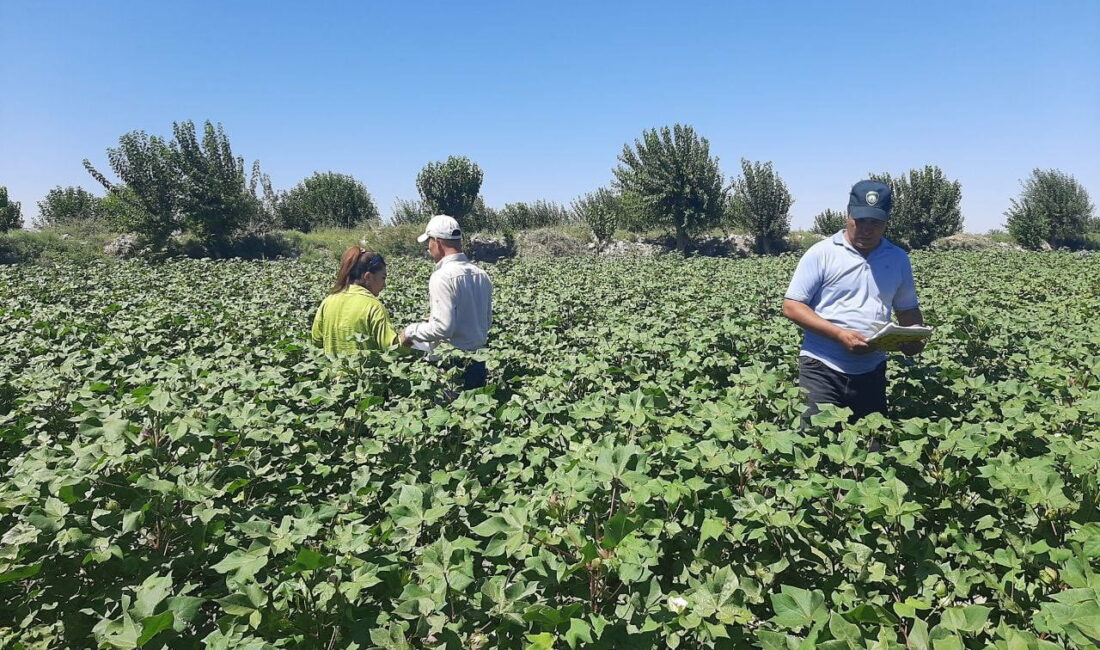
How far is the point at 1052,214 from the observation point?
41.8m

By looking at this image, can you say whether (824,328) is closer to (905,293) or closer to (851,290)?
(851,290)

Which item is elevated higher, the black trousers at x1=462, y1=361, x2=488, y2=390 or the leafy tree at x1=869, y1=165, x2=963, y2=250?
the leafy tree at x1=869, y1=165, x2=963, y2=250

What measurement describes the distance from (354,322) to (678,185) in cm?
3541

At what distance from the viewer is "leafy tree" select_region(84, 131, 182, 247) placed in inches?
1020

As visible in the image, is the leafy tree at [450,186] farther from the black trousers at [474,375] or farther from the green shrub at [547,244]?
the black trousers at [474,375]

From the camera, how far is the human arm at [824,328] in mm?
3068

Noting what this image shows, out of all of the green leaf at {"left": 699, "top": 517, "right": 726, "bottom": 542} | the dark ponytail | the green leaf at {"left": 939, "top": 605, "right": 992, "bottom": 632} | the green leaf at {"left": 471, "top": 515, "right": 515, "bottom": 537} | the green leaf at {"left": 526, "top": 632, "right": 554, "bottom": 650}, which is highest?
the dark ponytail

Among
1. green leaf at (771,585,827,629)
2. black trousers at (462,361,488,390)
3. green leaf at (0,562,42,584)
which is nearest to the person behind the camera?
green leaf at (771,585,827,629)

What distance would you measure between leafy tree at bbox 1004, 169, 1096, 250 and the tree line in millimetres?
72

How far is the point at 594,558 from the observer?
1.45 meters

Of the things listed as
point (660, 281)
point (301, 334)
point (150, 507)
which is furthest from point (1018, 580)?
point (660, 281)

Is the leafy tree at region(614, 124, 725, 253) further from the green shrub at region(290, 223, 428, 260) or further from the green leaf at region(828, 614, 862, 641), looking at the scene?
the green leaf at region(828, 614, 862, 641)

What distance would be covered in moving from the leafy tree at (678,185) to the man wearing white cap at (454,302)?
112 feet

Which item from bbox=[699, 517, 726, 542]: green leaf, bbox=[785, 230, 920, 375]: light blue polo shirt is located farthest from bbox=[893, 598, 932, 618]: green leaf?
bbox=[785, 230, 920, 375]: light blue polo shirt
